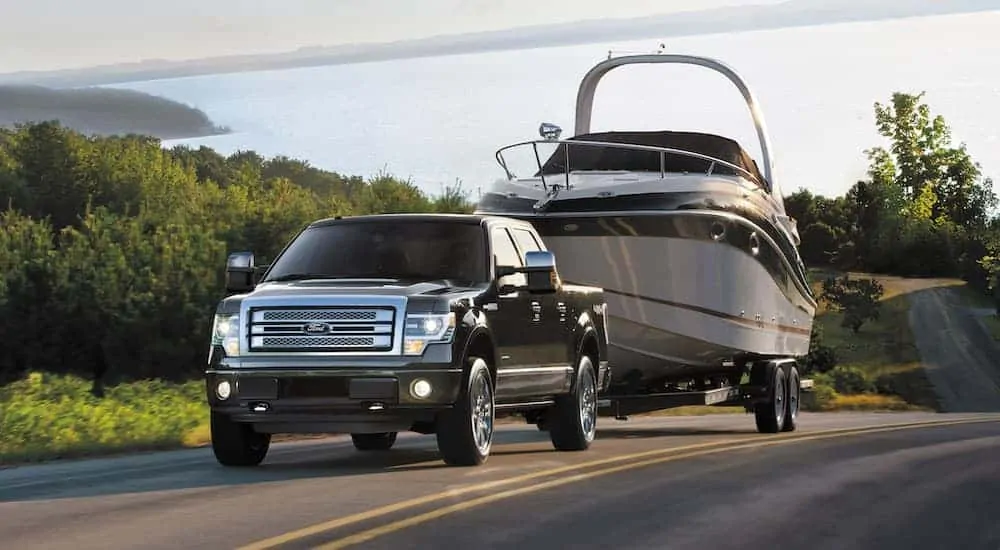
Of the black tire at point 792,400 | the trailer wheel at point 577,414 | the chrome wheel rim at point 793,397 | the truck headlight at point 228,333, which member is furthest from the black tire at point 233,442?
the chrome wheel rim at point 793,397

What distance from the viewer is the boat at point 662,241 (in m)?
19.9

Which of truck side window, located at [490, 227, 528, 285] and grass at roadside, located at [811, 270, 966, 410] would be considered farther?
grass at roadside, located at [811, 270, 966, 410]

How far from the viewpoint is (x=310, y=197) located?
91.2m

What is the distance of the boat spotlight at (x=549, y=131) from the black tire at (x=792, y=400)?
16.8 feet

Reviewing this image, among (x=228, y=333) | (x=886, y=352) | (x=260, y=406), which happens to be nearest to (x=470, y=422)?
(x=260, y=406)

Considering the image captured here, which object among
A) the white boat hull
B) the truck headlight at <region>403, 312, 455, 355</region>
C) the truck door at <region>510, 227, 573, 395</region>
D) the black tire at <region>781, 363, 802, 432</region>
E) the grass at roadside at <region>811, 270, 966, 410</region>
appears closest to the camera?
the truck headlight at <region>403, 312, 455, 355</region>

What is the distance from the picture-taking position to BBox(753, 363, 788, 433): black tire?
22.4 meters

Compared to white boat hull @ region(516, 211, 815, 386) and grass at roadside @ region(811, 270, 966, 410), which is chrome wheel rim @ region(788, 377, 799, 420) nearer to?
white boat hull @ region(516, 211, 815, 386)

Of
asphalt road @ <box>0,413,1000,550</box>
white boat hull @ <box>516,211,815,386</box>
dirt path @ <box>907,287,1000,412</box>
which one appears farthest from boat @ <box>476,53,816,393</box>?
dirt path @ <box>907,287,1000,412</box>

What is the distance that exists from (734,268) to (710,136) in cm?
223

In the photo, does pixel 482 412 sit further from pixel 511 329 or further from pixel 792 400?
pixel 792 400

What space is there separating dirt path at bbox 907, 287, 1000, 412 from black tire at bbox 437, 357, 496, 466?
206 feet

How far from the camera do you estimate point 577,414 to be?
1709cm

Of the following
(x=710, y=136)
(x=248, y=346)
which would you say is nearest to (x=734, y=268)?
(x=710, y=136)
